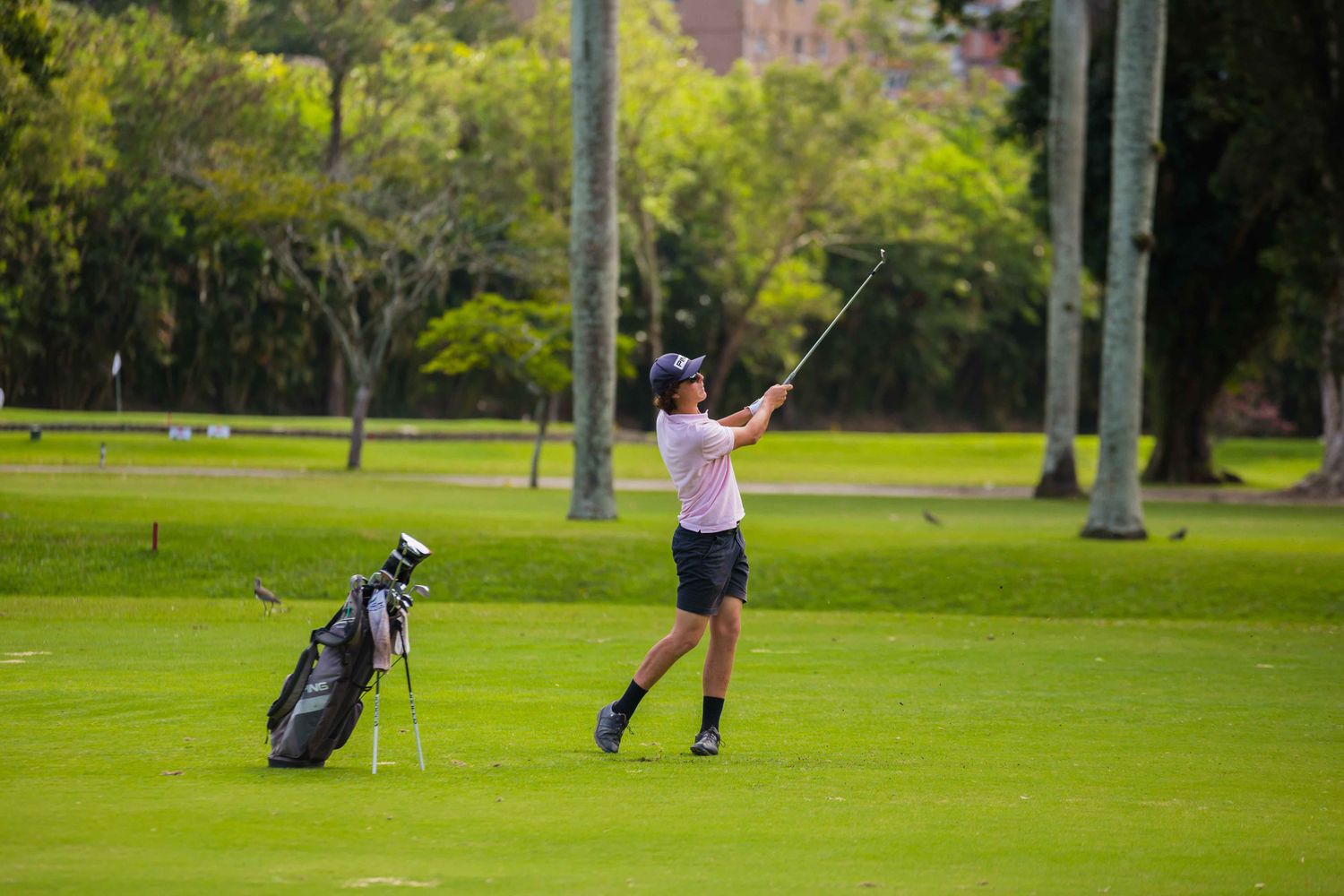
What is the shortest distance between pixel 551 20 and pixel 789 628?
51.2m

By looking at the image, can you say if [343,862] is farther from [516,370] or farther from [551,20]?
[551,20]

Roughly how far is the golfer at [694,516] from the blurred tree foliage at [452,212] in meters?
31.9

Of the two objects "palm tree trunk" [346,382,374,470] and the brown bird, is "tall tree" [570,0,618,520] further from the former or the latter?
"palm tree trunk" [346,382,374,470]

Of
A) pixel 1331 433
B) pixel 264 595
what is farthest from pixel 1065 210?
pixel 264 595

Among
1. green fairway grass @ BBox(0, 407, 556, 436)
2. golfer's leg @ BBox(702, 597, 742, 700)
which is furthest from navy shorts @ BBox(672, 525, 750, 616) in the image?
green fairway grass @ BBox(0, 407, 556, 436)

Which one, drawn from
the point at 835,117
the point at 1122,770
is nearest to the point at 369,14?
the point at 835,117

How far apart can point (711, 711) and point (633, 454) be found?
50473mm

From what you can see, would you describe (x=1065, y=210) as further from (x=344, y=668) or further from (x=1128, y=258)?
(x=344, y=668)

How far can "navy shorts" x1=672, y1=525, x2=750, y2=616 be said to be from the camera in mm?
10242

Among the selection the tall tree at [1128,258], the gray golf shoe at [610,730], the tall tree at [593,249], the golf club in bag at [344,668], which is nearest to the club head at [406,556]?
the golf club in bag at [344,668]

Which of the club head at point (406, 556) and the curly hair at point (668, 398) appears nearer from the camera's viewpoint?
the club head at point (406, 556)

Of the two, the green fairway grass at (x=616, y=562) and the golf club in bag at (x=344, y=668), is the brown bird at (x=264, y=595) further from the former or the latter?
the golf club in bag at (x=344, y=668)

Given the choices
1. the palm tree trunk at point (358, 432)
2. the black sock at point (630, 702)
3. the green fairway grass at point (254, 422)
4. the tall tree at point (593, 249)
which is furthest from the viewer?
the green fairway grass at point (254, 422)

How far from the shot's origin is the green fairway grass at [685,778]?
7.37m
